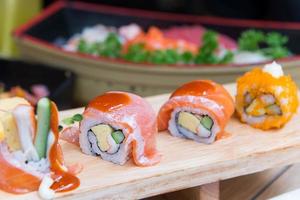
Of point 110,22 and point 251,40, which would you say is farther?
point 110,22

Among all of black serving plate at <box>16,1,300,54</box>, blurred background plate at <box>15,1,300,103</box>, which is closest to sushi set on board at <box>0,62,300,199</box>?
blurred background plate at <box>15,1,300,103</box>

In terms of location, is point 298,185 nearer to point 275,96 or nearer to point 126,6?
point 275,96

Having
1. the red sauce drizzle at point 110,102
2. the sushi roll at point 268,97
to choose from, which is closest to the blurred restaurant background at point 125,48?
the sushi roll at point 268,97

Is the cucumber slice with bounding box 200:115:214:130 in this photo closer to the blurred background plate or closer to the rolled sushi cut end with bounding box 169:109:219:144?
the rolled sushi cut end with bounding box 169:109:219:144

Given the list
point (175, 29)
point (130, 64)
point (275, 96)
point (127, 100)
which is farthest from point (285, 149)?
point (175, 29)

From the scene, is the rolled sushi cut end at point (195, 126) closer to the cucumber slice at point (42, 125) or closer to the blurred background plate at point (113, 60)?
the cucumber slice at point (42, 125)

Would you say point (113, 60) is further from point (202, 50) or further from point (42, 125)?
point (42, 125)

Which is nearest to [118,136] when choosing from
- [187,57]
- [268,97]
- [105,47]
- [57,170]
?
[57,170]
